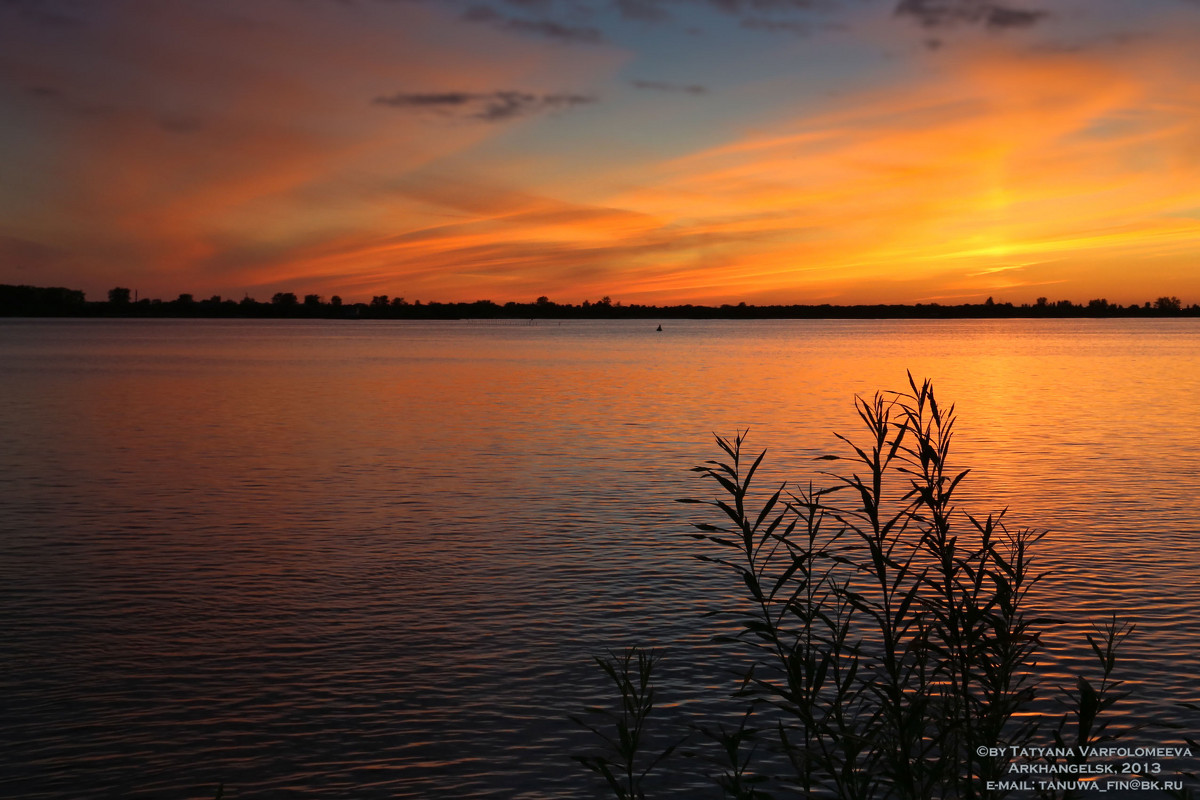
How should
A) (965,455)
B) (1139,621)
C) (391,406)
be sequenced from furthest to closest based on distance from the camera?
(391,406) → (965,455) → (1139,621)

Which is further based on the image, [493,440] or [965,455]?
[493,440]

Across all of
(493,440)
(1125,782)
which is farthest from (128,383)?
(1125,782)

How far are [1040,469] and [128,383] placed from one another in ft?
185

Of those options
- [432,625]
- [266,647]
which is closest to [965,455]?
[432,625]

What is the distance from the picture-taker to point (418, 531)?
70.0 ft

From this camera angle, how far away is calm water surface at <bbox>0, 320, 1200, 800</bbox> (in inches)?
419

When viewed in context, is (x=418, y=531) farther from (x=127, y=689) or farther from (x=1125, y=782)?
(x=1125, y=782)

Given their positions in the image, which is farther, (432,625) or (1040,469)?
(1040,469)

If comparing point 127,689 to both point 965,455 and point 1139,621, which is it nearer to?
point 1139,621

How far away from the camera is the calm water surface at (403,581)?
34.9 feet

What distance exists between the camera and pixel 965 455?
33.1 meters

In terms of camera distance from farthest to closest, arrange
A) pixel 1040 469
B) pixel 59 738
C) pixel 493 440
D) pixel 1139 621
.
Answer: pixel 493 440
pixel 1040 469
pixel 1139 621
pixel 59 738

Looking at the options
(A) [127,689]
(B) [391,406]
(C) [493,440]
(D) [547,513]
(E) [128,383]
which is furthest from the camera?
(E) [128,383]

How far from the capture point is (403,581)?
1717cm
